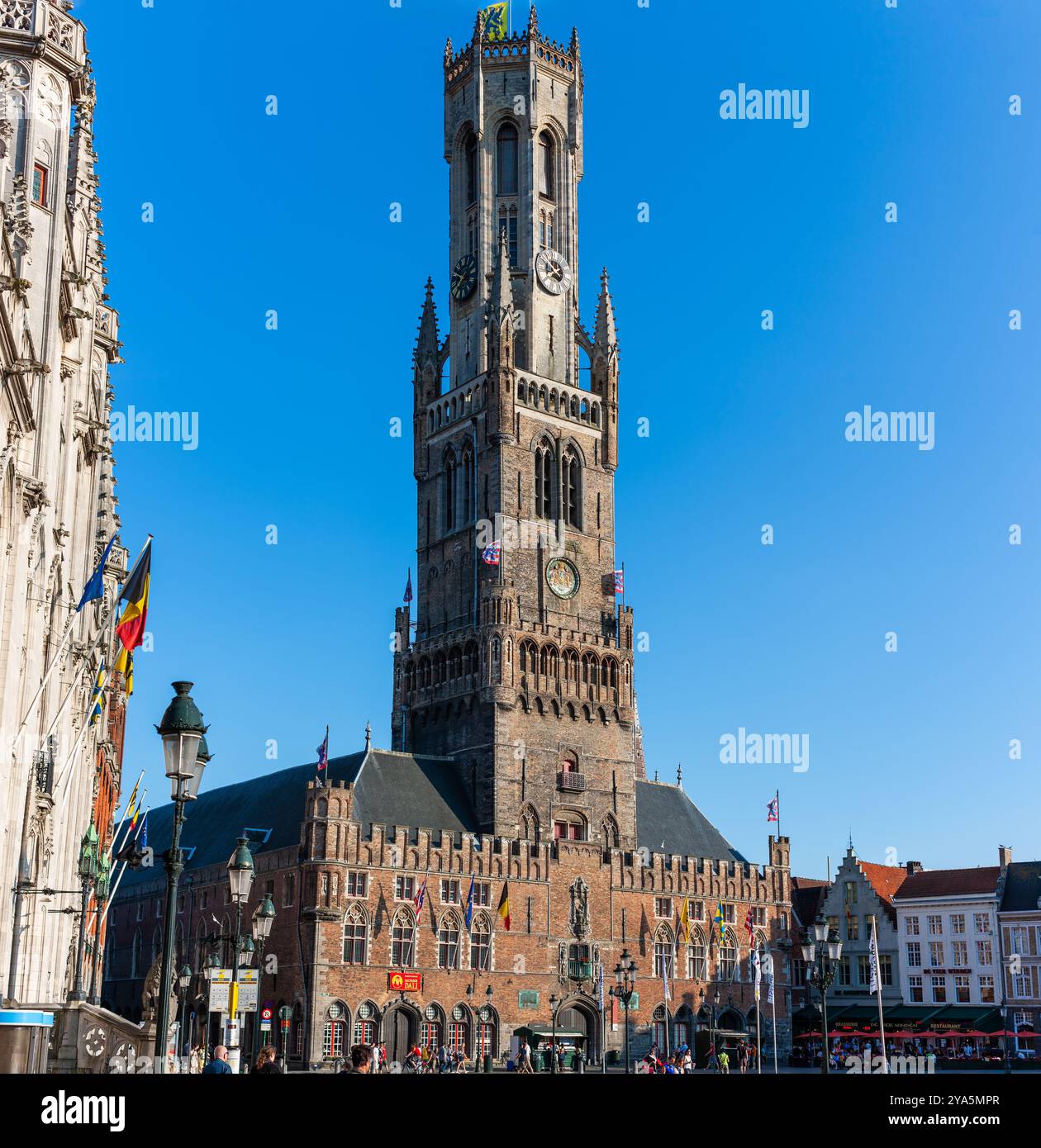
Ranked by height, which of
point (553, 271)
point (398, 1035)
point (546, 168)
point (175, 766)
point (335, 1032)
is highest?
point (546, 168)

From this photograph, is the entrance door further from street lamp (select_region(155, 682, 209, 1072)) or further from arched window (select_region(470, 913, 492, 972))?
street lamp (select_region(155, 682, 209, 1072))

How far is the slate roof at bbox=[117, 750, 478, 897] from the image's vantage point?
240 feet

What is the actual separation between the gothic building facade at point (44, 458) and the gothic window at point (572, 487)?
148ft

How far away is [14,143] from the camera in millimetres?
28812

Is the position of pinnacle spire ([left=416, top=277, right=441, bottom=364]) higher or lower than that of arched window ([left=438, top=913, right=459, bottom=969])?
higher

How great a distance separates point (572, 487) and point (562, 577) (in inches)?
251

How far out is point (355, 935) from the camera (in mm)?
68000

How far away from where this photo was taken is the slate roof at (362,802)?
73.1m

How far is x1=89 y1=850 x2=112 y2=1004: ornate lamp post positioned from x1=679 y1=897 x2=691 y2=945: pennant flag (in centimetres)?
3461

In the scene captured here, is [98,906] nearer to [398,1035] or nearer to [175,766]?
[398,1035]

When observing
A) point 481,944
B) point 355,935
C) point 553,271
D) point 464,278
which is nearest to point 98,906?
point 355,935

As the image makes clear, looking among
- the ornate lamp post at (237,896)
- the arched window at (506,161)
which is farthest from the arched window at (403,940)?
the arched window at (506,161)

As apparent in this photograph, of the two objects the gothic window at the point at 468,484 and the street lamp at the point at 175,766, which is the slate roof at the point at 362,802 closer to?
the gothic window at the point at 468,484

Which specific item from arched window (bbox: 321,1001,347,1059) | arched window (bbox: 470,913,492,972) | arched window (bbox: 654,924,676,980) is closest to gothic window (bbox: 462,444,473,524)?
arched window (bbox: 470,913,492,972)
